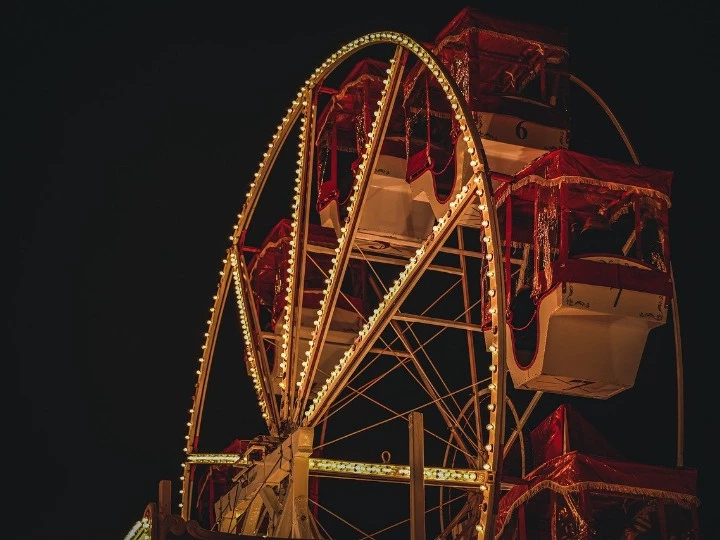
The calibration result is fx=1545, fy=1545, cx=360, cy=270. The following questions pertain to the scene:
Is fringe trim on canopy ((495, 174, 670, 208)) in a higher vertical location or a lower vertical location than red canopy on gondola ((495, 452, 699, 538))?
higher

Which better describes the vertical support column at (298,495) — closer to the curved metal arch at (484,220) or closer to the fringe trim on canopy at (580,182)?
the curved metal arch at (484,220)

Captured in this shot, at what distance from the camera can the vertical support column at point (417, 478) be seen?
16234 mm

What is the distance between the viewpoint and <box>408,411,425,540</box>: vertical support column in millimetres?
16234

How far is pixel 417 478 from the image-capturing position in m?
16.5

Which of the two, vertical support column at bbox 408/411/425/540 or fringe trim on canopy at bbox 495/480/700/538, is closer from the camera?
vertical support column at bbox 408/411/425/540

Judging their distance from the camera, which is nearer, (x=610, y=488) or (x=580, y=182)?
(x=580, y=182)

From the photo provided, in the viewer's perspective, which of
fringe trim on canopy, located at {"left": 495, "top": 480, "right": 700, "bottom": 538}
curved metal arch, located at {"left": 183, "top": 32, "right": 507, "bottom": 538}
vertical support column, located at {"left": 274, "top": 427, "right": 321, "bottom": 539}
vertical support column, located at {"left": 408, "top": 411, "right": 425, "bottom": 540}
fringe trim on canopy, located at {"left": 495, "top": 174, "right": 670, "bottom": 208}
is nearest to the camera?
curved metal arch, located at {"left": 183, "top": 32, "right": 507, "bottom": 538}

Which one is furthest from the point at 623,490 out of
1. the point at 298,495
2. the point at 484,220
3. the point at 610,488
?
the point at 484,220

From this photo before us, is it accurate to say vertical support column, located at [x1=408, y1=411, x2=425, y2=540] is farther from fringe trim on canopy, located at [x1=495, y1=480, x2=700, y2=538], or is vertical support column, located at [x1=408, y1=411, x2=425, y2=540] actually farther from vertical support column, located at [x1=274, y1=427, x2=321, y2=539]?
fringe trim on canopy, located at [x1=495, y1=480, x2=700, y2=538]

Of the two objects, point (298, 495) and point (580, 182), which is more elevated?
point (580, 182)

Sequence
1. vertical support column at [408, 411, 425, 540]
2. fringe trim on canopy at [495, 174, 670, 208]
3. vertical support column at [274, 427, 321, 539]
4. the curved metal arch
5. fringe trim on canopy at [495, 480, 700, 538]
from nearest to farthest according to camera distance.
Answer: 1. the curved metal arch
2. vertical support column at [408, 411, 425, 540]
3. fringe trim on canopy at [495, 174, 670, 208]
4. vertical support column at [274, 427, 321, 539]
5. fringe trim on canopy at [495, 480, 700, 538]

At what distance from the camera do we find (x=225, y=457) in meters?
22.6

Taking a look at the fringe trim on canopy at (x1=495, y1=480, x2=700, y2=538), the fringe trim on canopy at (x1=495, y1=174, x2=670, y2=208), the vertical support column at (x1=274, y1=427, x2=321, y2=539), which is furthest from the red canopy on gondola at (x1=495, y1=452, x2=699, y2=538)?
the fringe trim on canopy at (x1=495, y1=174, x2=670, y2=208)

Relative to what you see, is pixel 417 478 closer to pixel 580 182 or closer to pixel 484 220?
pixel 484 220
